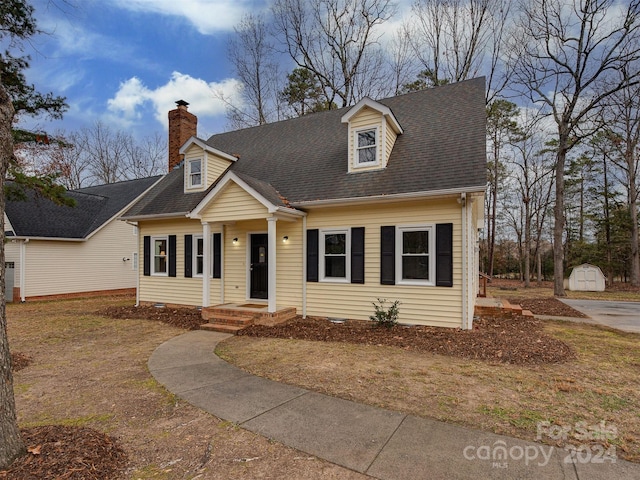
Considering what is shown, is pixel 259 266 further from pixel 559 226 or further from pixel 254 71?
pixel 254 71

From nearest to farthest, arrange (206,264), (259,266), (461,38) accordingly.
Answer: (206,264)
(259,266)
(461,38)

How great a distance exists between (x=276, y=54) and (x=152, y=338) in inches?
725

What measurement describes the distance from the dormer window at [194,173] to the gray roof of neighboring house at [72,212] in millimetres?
6813

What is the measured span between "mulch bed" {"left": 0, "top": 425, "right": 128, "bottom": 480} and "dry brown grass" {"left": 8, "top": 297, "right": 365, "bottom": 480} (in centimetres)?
15

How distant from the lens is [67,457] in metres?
2.59

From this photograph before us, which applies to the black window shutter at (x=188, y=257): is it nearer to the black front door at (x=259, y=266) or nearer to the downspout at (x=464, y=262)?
the black front door at (x=259, y=266)

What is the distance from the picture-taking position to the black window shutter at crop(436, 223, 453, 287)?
23.9 feet

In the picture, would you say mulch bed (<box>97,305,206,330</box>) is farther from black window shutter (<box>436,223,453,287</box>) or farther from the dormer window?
black window shutter (<box>436,223,453,287</box>)

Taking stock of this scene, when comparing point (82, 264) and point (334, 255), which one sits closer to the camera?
point (334, 255)

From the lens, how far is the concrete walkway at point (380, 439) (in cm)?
260

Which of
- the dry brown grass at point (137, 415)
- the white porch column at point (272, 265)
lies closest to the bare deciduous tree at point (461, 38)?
the white porch column at point (272, 265)

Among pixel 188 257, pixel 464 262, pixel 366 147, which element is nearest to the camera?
pixel 464 262

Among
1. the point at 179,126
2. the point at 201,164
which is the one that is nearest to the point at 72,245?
the point at 179,126

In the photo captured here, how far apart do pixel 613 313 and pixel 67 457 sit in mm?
13509
